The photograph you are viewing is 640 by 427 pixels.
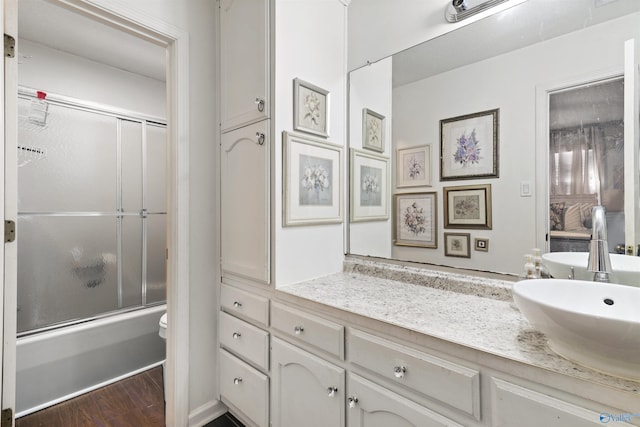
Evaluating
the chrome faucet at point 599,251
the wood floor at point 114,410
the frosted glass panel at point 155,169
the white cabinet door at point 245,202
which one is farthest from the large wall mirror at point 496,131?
the frosted glass panel at point 155,169

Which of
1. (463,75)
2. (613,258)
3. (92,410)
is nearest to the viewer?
(613,258)

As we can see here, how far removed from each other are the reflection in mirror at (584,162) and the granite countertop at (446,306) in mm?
326

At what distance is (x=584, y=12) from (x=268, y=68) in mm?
1260

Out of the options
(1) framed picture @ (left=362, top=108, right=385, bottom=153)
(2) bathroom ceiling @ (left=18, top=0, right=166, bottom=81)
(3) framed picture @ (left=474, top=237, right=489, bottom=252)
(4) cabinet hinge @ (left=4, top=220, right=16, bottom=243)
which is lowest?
(3) framed picture @ (left=474, top=237, right=489, bottom=252)

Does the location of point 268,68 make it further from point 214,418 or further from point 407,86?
point 214,418

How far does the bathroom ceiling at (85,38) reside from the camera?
1878mm

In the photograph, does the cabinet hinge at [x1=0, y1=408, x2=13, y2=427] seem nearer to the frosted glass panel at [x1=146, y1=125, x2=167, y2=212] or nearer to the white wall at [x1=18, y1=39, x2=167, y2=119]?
the frosted glass panel at [x1=146, y1=125, x2=167, y2=212]

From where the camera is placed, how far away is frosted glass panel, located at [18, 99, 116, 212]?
2.11m

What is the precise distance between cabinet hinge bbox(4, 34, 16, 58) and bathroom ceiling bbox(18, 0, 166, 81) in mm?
624

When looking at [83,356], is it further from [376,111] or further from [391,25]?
[391,25]

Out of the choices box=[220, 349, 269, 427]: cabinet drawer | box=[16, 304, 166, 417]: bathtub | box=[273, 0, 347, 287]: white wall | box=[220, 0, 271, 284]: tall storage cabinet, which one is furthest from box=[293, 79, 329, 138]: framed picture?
box=[16, 304, 166, 417]: bathtub

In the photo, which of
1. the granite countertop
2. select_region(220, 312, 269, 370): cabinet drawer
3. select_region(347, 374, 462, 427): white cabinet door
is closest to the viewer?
the granite countertop

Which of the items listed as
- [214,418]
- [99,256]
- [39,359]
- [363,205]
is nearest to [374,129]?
[363,205]

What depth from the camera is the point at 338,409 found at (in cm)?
112
